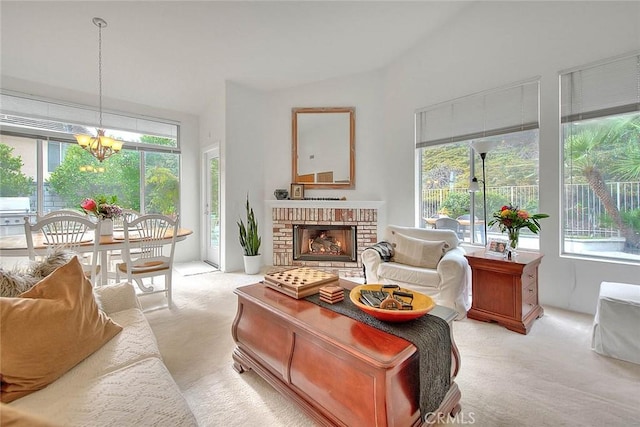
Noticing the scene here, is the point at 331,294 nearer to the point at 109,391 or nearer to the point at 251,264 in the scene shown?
the point at 109,391

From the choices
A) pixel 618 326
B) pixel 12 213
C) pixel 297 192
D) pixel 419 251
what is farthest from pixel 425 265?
pixel 12 213

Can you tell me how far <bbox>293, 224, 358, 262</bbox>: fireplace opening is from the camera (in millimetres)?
4555

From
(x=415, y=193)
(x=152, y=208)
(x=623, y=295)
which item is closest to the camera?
(x=623, y=295)

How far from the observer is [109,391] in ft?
3.33

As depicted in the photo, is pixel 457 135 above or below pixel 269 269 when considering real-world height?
above

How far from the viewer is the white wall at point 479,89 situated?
8.88 ft

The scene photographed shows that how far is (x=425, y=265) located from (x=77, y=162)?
5216 millimetres

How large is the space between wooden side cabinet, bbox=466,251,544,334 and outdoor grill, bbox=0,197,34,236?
566 centimetres

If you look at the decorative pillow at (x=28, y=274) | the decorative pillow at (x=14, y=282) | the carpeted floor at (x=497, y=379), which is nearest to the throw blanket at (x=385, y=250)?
the carpeted floor at (x=497, y=379)

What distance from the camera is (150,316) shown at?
2.79 m

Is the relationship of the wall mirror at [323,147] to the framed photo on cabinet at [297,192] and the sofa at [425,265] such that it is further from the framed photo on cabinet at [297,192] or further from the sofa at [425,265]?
the sofa at [425,265]

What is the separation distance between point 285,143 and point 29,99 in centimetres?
357

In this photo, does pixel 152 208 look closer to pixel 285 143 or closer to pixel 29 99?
pixel 29 99

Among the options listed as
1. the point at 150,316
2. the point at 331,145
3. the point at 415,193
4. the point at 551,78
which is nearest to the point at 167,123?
the point at 331,145
